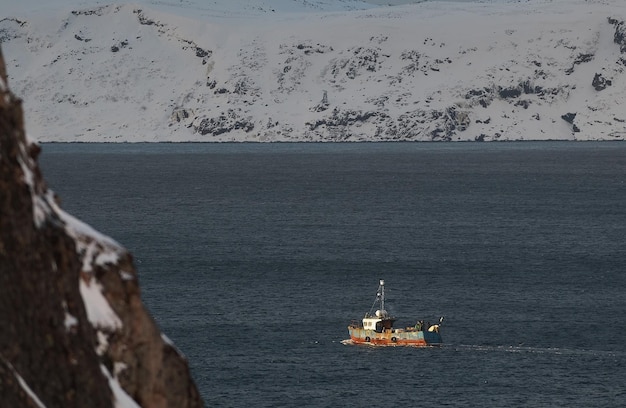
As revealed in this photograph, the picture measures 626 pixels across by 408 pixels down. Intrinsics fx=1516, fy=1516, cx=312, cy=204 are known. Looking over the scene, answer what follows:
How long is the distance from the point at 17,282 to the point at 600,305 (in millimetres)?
76234

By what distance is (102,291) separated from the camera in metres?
18.7

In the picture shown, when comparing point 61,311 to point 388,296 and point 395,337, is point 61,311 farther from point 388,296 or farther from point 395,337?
point 388,296

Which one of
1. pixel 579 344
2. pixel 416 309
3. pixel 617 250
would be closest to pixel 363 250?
pixel 617 250

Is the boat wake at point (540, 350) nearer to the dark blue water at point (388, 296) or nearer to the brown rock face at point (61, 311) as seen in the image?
the dark blue water at point (388, 296)

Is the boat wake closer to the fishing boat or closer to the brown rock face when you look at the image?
the fishing boat

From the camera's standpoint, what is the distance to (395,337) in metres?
82.1

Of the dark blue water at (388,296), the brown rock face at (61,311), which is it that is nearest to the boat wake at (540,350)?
the dark blue water at (388,296)

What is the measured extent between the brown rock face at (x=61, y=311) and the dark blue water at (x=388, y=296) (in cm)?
4326

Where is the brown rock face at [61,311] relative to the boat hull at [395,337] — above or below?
above

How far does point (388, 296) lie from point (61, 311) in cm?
7987

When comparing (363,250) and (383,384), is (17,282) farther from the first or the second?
(363,250)

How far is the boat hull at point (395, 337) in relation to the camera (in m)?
78.8

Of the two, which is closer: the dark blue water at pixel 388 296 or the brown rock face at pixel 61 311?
the brown rock face at pixel 61 311

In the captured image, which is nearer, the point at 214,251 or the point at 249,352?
the point at 249,352
